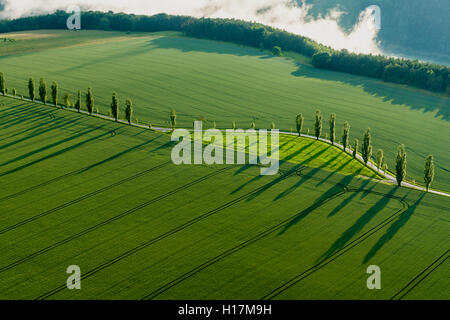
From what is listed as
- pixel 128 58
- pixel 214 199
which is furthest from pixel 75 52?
pixel 214 199

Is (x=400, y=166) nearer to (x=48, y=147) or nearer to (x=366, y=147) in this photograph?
(x=366, y=147)

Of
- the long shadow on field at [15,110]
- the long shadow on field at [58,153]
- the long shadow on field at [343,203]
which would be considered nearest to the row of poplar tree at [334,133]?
the long shadow on field at [15,110]

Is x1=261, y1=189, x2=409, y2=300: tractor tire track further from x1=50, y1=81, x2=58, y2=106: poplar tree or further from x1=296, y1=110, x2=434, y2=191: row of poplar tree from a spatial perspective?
x1=50, y1=81, x2=58, y2=106: poplar tree

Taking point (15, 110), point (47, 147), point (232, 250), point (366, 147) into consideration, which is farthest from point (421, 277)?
point (15, 110)

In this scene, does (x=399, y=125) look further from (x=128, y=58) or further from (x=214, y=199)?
(x=128, y=58)

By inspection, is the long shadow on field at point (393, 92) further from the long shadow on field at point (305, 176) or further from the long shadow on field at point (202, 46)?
the long shadow on field at point (305, 176)

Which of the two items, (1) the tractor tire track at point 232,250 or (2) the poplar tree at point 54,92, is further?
(2) the poplar tree at point 54,92

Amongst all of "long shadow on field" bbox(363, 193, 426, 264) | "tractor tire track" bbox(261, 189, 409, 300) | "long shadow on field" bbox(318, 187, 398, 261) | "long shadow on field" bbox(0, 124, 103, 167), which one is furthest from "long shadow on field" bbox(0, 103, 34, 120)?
"long shadow on field" bbox(363, 193, 426, 264)
